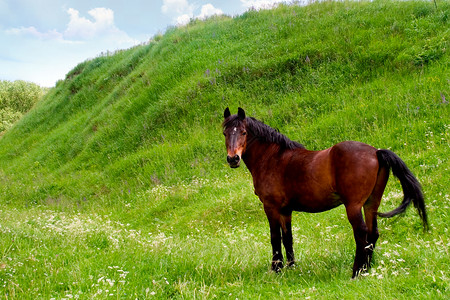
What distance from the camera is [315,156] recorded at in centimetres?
505

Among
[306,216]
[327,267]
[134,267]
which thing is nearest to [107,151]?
[306,216]

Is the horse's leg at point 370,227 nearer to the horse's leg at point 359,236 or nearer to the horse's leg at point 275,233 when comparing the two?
the horse's leg at point 359,236

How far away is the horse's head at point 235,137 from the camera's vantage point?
5273mm

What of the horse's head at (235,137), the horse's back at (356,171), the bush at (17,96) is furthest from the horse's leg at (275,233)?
the bush at (17,96)

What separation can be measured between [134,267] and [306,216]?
4887 mm

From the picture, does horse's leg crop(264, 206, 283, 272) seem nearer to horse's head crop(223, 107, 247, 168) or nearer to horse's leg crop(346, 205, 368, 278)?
horse's head crop(223, 107, 247, 168)

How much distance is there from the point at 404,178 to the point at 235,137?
2.39 m

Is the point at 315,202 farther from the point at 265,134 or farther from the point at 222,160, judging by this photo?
the point at 222,160

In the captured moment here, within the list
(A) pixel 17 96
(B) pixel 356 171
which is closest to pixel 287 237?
(B) pixel 356 171

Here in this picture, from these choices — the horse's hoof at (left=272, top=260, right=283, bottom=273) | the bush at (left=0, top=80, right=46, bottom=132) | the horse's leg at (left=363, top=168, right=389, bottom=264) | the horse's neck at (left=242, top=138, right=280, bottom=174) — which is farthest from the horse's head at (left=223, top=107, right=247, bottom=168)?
the bush at (left=0, top=80, right=46, bottom=132)

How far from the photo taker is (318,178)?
488 centimetres

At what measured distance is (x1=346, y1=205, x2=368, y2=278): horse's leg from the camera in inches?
179

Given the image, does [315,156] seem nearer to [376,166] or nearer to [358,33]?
[376,166]

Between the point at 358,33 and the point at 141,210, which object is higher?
the point at 358,33
